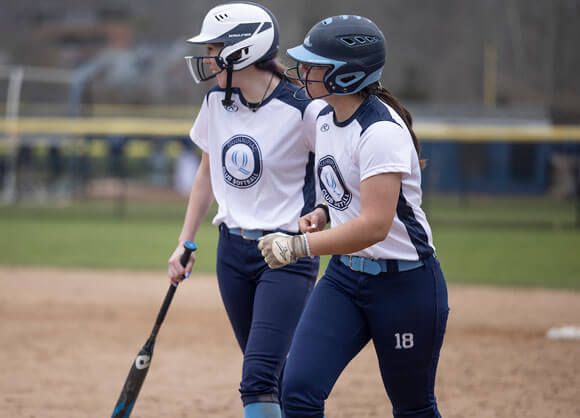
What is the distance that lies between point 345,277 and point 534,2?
35.5 metres

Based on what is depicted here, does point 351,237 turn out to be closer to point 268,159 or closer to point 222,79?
point 268,159

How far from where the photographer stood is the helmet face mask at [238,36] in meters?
3.46

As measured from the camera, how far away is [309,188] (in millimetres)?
3611

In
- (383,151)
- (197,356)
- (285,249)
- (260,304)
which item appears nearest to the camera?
(383,151)

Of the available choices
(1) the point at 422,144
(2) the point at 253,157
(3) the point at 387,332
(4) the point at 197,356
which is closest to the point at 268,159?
(2) the point at 253,157

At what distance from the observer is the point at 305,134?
3.52m

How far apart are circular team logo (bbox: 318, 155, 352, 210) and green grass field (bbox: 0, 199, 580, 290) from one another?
24.5 feet

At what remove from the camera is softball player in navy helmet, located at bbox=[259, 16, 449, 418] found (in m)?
2.84

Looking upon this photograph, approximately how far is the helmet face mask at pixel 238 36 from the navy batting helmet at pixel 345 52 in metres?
0.59

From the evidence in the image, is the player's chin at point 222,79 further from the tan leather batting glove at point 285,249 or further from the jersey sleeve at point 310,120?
the tan leather batting glove at point 285,249

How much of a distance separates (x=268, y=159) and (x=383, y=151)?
2.96 feet

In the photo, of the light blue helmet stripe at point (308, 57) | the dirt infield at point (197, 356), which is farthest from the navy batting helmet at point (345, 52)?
the dirt infield at point (197, 356)

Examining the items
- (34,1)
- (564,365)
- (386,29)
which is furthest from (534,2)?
(34,1)

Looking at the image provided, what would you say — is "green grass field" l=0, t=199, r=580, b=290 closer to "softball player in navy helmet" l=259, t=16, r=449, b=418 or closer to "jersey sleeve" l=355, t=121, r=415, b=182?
"softball player in navy helmet" l=259, t=16, r=449, b=418
